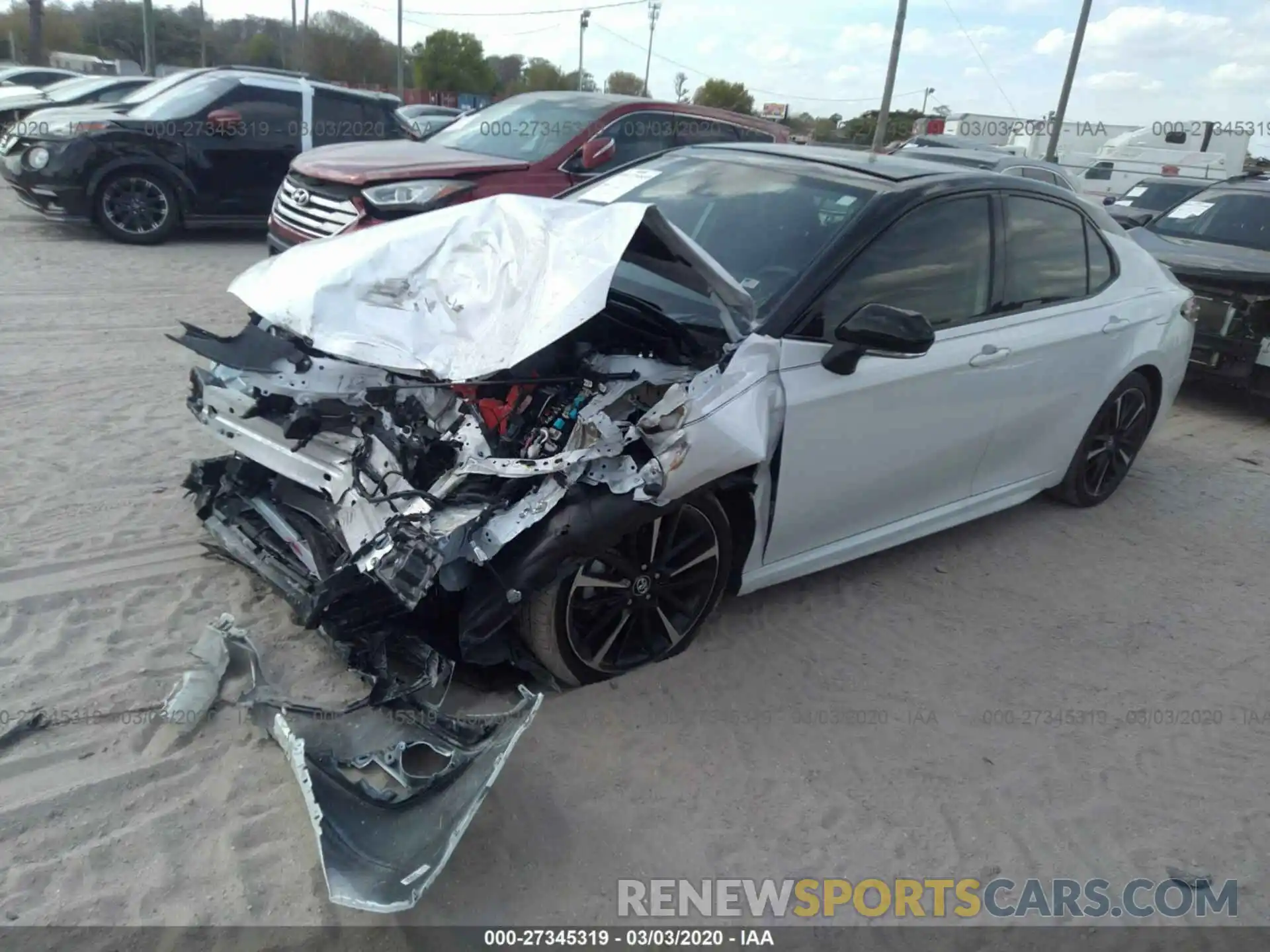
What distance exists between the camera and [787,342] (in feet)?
10.8

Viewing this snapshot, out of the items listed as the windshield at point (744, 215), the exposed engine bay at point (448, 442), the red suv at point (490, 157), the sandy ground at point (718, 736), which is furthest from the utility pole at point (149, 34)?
the exposed engine bay at point (448, 442)

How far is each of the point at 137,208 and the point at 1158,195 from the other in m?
15.0

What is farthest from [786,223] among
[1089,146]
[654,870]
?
[1089,146]

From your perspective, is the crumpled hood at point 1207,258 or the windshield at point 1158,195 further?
the windshield at point 1158,195

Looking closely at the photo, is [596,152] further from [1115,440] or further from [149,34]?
[149,34]

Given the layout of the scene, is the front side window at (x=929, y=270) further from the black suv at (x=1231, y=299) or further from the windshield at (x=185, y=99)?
the windshield at (x=185, y=99)

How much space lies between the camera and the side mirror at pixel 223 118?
31.8ft

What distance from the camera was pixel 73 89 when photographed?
13.9 meters

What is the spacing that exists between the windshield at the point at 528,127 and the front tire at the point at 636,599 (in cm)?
512

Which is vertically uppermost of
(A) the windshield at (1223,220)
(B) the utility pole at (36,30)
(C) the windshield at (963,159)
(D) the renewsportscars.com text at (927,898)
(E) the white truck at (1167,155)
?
(B) the utility pole at (36,30)

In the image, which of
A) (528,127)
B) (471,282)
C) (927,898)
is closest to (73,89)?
(528,127)

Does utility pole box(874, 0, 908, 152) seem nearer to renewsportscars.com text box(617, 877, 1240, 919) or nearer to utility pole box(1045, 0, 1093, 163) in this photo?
utility pole box(1045, 0, 1093, 163)

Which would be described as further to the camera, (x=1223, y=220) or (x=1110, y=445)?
(x=1223, y=220)

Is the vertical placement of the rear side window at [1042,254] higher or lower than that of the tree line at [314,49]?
lower
